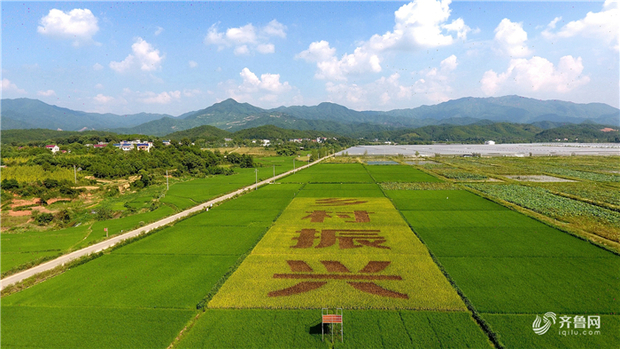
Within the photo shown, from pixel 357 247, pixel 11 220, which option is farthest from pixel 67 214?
pixel 357 247

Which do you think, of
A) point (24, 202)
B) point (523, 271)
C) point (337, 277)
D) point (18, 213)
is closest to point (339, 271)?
point (337, 277)

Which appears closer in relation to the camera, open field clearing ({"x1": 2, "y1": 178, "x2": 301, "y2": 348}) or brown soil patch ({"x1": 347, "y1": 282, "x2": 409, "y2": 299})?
open field clearing ({"x1": 2, "y1": 178, "x2": 301, "y2": 348})

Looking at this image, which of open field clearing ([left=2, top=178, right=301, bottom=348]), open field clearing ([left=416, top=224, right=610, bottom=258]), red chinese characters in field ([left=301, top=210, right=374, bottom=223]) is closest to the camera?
open field clearing ([left=2, top=178, right=301, bottom=348])

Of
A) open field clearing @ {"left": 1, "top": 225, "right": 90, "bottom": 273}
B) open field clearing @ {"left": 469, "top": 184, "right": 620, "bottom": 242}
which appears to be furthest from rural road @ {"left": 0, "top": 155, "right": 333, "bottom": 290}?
open field clearing @ {"left": 469, "top": 184, "right": 620, "bottom": 242}

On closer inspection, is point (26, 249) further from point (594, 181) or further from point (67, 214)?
point (594, 181)

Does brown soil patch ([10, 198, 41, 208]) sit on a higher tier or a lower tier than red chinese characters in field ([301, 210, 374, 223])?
higher

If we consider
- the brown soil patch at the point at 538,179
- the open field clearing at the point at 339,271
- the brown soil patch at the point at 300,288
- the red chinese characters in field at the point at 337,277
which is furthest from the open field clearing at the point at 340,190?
the brown soil patch at the point at 538,179

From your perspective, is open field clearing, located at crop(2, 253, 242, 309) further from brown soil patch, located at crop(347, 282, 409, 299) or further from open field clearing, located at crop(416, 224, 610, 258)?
open field clearing, located at crop(416, 224, 610, 258)

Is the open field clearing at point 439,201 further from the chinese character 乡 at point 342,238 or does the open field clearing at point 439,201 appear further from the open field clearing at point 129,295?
the open field clearing at point 129,295
